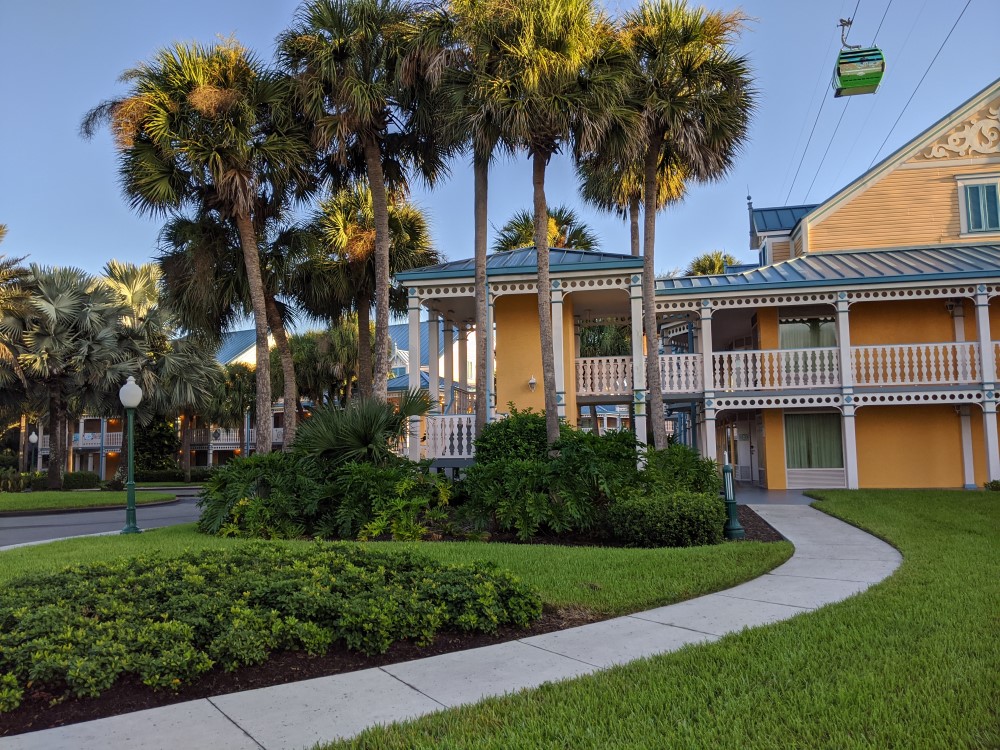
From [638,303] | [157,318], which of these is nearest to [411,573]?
[638,303]

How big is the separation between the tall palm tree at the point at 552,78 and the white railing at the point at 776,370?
6643 mm

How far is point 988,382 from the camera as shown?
17000 mm

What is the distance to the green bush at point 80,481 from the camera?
32.6m

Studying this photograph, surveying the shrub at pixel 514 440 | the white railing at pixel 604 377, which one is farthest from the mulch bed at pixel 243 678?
the white railing at pixel 604 377

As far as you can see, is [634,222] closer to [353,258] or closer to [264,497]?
[353,258]

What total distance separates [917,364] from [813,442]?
3121 mm

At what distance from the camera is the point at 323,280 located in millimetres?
19641

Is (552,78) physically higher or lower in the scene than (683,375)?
higher

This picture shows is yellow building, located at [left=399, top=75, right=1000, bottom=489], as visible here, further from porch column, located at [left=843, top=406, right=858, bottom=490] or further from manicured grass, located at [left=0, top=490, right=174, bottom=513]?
manicured grass, located at [left=0, top=490, right=174, bottom=513]

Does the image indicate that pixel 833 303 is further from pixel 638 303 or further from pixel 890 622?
pixel 890 622

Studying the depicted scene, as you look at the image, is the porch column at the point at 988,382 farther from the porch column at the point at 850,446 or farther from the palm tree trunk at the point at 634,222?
the palm tree trunk at the point at 634,222

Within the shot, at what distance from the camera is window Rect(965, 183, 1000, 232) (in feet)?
64.6

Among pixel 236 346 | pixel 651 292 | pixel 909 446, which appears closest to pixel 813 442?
pixel 909 446

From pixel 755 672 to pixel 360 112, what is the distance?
1369 cm
